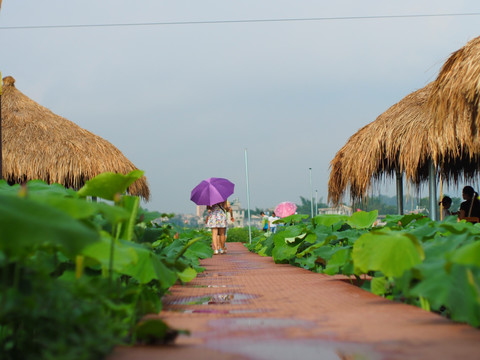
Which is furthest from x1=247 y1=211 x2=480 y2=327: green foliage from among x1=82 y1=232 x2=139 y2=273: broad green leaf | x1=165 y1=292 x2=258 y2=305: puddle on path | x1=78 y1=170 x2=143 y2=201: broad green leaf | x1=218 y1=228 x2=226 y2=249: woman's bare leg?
x1=218 y1=228 x2=226 y2=249: woman's bare leg

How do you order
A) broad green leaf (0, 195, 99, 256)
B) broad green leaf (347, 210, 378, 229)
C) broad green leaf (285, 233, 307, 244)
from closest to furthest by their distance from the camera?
1. broad green leaf (0, 195, 99, 256)
2. broad green leaf (347, 210, 378, 229)
3. broad green leaf (285, 233, 307, 244)

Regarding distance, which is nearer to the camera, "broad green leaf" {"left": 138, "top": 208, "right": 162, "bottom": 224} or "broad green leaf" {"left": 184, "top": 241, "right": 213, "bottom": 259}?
"broad green leaf" {"left": 138, "top": 208, "right": 162, "bottom": 224}

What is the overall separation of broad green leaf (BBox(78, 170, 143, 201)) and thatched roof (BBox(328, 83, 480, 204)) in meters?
5.72

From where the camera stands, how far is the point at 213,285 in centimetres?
382

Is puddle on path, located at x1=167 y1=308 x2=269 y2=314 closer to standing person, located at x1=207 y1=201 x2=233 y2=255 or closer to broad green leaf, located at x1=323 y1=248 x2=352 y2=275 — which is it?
broad green leaf, located at x1=323 y1=248 x2=352 y2=275

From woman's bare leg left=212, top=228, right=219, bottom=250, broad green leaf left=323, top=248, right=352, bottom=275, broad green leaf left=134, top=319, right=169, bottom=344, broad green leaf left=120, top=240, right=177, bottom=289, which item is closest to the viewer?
broad green leaf left=134, top=319, right=169, bottom=344

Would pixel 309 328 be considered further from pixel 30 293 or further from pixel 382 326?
pixel 30 293


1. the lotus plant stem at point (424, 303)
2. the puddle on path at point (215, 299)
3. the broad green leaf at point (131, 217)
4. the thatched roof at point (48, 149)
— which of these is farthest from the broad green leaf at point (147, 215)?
the thatched roof at point (48, 149)

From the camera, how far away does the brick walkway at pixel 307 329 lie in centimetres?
160

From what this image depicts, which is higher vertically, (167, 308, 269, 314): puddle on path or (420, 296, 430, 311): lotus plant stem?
(420, 296, 430, 311): lotus plant stem

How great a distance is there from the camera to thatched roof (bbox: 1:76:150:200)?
1107 cm

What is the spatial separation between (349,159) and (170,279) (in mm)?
7638

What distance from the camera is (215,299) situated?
3.01 metres

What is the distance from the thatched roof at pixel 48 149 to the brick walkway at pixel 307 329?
8720mm
